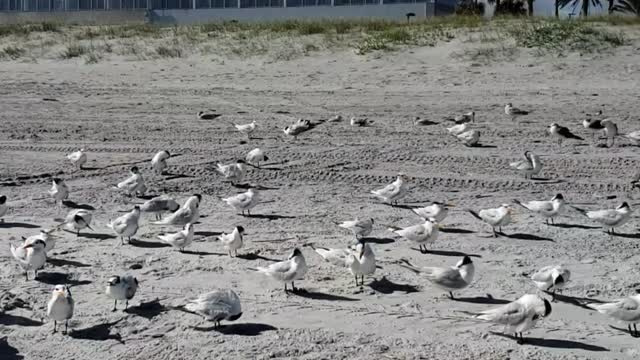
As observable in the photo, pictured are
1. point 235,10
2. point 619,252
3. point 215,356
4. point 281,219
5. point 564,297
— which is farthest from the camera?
point 235,10

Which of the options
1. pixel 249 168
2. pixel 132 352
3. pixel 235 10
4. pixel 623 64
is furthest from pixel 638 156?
pixel 235 10

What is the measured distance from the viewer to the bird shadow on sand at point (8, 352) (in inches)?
243

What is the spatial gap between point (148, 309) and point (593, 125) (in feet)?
30.0

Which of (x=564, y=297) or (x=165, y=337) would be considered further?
(x=564, y=297)

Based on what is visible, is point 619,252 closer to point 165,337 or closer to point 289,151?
point 165,337

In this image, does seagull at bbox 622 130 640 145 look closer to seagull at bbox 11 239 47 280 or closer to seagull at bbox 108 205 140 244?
seagull at bbox 108 205 140 244

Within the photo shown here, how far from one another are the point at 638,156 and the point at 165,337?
8546 mm

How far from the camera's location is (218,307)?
6488 mm

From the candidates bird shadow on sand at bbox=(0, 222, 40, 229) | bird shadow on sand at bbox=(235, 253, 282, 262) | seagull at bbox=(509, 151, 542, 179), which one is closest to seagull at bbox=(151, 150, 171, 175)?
bird shadow on sand at bbox=(0, 222, 40, 229)

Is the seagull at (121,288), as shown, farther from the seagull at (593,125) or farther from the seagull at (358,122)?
the seagull at (593,125)

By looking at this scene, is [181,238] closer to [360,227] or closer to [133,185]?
[360,227]

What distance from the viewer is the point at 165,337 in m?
6.44

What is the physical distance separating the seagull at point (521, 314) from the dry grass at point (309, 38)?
1517 cm

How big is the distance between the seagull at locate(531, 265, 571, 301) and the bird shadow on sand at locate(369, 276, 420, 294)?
0.98m
